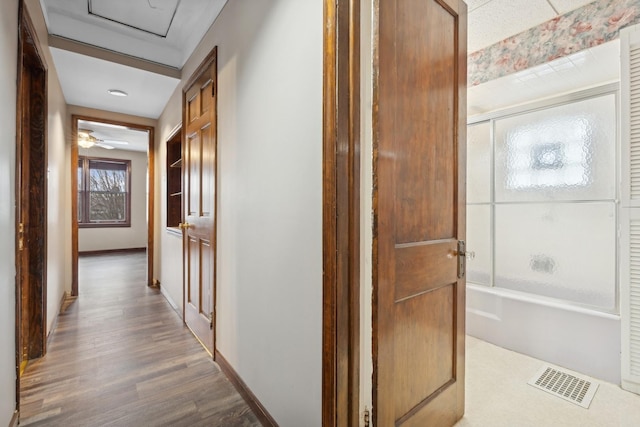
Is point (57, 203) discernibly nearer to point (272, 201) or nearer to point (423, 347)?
point (272, 201)

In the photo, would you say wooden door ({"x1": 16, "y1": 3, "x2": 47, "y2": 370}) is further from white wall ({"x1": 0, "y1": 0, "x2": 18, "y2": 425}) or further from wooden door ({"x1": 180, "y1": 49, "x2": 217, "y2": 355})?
wooden door ({"x1": 180, "y1": 49, "x2": 217, "y2": 355})

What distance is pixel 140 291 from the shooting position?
423cm

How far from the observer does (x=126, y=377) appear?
6.88ft

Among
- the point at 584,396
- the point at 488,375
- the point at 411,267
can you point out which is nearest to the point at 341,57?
the point at 411,267

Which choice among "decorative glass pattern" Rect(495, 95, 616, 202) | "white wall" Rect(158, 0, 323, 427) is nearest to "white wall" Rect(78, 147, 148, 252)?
"white wall" Rect(158, 0, 323, 427)

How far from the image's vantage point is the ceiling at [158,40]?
7.07ft

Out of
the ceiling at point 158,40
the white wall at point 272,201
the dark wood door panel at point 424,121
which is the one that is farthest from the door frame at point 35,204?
the dark wood door panel at point 424,121

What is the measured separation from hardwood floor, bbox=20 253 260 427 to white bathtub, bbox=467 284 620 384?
2124 millimetres

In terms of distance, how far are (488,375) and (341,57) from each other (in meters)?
2.30

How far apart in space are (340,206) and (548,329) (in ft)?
7.39

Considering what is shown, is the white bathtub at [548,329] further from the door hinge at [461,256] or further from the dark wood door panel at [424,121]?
the dark wood door panel at [424,121]

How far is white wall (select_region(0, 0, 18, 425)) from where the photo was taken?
138 cm

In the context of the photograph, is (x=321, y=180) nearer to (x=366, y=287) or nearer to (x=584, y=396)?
(x=366, y=287)

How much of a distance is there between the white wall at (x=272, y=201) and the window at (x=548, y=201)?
7.04ft
